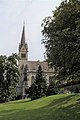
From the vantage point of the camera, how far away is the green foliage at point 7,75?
75.5 m

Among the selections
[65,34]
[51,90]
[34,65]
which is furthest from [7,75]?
[34,65]

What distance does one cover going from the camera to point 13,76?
251ft

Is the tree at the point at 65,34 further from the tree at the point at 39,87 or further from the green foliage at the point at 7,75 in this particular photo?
the green foliage at the point at 7,75

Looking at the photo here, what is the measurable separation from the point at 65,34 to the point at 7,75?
2151 inches

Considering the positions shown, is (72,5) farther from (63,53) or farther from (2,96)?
(2,96)

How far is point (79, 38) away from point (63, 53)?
94.2 inches

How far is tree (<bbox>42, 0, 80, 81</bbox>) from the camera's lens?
21.9 metres

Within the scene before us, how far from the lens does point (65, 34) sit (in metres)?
22.4

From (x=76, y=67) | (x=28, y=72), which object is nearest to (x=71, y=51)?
(x=76, y=67)

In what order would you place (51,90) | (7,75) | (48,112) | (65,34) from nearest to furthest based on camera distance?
1. (65,34)
2. (48,112)
3. (51,90)
4. (7,75)

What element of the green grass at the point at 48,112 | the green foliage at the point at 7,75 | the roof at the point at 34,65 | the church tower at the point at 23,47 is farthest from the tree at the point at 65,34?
the church tower at the point at 23,47

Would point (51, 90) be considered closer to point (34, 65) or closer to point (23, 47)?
point (34, 65)

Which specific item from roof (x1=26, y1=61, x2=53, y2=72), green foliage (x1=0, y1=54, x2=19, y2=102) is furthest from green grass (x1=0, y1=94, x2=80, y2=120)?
roof (x1=26, y1=61, x2=53, y2=72)

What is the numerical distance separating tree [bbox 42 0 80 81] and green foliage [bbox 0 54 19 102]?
160ft
